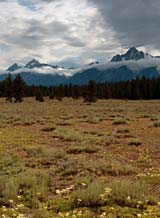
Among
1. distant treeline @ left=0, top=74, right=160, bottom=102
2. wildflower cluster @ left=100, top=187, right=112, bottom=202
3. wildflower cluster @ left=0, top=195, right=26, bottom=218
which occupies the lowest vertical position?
wildflower cluster @ left=0, top=195, right=26, bottom=218

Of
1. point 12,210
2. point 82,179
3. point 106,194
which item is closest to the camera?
point 12,210

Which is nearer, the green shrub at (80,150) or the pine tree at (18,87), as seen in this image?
the green shrub at (80,150)

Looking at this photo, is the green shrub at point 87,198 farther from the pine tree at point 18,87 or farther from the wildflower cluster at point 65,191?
the pine tree at point 18,87

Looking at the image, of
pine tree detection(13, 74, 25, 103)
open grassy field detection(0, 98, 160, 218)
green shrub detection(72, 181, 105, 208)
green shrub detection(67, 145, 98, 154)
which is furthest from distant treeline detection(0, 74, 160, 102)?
green shrub detection(72, 181, 105, 208)

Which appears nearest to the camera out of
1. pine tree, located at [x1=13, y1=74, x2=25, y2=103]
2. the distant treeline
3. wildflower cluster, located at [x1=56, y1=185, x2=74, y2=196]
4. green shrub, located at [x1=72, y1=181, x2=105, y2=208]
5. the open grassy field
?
the open grassy field

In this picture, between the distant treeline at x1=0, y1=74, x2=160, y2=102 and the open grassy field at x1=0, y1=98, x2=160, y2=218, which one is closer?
the open grassy field at x1=0, y1=98, x2=160, y2=218

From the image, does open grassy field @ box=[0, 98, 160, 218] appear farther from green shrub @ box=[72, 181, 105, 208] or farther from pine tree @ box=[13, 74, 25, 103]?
pine tree @ box=[13, 74, 25, 103]

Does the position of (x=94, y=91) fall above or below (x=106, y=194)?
above

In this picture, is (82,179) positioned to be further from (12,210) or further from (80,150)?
(80,150)

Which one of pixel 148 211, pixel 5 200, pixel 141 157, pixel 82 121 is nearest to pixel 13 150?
pixel 141 157

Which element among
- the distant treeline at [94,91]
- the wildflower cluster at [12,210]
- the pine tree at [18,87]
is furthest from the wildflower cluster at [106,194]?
the pine tree at [18,87]

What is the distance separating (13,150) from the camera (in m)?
18.3

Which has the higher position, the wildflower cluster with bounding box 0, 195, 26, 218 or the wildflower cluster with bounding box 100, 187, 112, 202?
the wildflower cluster with bounding box 100, 187, 112, 202

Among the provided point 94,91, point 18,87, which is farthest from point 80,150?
point 94,91
